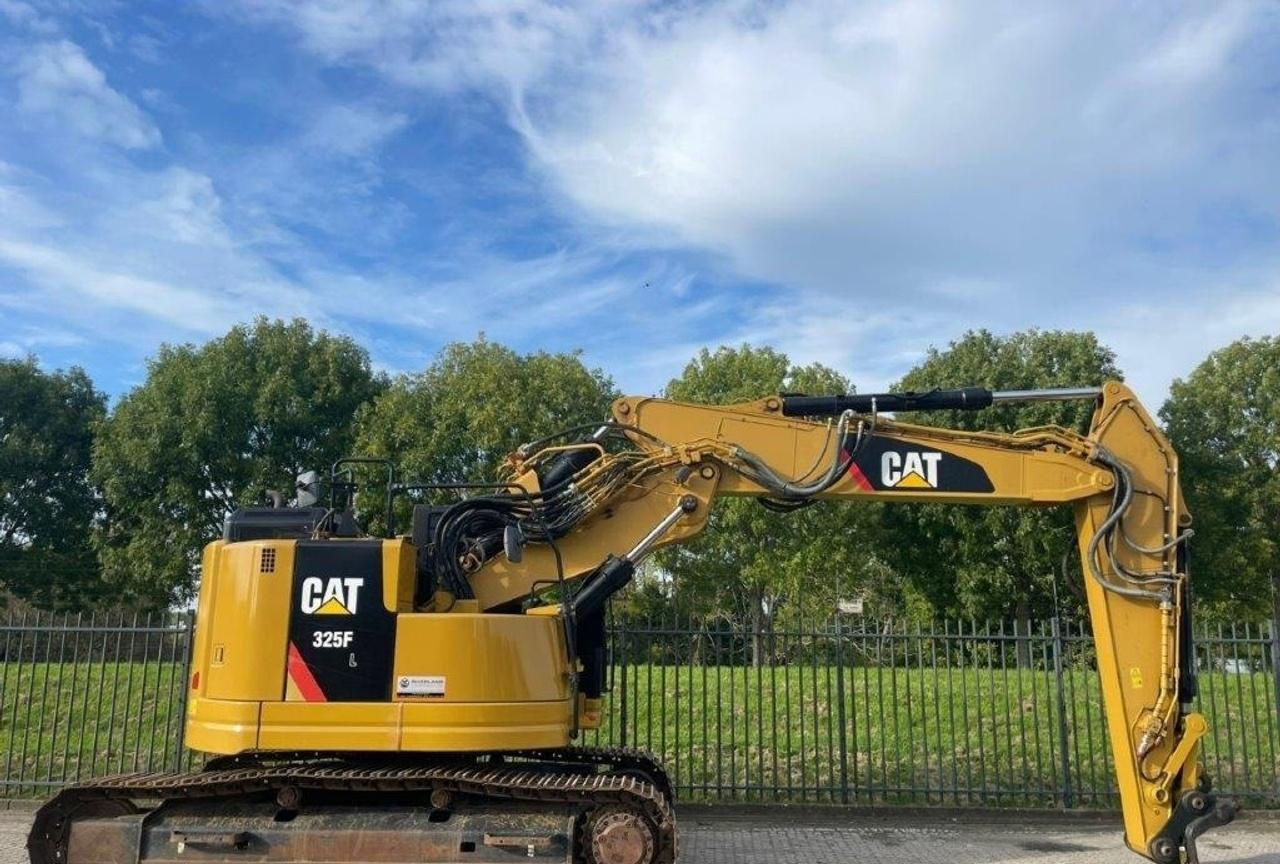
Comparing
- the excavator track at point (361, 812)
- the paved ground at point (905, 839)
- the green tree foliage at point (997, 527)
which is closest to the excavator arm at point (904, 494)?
the excavator track at point (361, 812)

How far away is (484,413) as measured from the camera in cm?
2345

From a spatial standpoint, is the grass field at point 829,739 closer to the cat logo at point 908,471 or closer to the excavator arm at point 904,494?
the excavator arm at point 904,494

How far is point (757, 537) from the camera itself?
2619cm

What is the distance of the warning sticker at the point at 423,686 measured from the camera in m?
6.45

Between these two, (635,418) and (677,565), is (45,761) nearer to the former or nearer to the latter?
(635,418)

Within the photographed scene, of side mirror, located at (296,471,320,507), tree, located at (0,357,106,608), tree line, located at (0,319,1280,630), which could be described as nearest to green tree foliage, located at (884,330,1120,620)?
tree line, located at (0,319,1280,630)

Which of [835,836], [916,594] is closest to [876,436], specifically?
[835,836]

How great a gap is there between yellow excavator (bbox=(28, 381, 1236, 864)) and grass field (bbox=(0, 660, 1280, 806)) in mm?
3637

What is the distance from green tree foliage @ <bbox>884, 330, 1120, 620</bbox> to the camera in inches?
1060

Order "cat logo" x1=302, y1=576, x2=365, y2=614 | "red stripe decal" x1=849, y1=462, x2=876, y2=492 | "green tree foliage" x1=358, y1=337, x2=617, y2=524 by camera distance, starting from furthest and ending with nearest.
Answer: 1. "green tree foliage" x1=358, y1=337, x2=617, y2=524
2. "red stripe decal" x1=849, y1=462, x2=876, y2=492
3. "cat logo" x1=302, y1=576, x2=365, y2=614

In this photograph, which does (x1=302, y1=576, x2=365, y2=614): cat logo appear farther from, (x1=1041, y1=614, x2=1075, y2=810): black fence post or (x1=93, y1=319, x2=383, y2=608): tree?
(x1=93, y1=319, x2=383, y2=608): tree

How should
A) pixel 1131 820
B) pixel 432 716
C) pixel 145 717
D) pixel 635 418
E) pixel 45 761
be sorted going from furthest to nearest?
pixel 145 717 → pixel 45 761 → pixel 635 418 → pixel 1131 820 → pixel 432 716

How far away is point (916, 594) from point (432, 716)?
81.8 feet

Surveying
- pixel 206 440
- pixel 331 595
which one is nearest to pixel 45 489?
pixel 206 440
